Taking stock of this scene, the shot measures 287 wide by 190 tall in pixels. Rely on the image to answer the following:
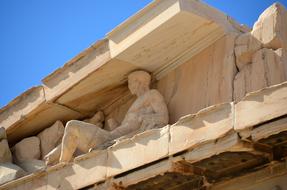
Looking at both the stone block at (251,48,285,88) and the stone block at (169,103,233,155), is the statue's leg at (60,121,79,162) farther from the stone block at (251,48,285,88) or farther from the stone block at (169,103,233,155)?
the stone block at (251,48,285,88)

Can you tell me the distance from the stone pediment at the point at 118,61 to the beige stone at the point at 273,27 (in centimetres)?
53

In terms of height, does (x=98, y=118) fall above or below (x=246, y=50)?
below

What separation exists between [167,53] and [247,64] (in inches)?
46.9

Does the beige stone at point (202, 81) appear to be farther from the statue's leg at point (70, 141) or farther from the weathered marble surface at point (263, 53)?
the statue's leg at point (70, 141)

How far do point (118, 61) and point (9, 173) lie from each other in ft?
6.52

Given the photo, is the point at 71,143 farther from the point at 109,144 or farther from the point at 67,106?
the point at 67,106

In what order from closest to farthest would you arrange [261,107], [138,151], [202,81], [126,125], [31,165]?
1. [261,107]
2. [138,151]
3. [202,81]
4. [126,125]
5. [31,165]

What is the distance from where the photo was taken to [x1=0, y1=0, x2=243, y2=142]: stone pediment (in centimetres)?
905

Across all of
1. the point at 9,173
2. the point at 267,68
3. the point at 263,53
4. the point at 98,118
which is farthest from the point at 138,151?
the point at 9,173

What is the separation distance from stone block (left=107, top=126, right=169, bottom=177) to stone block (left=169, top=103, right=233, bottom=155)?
127mm

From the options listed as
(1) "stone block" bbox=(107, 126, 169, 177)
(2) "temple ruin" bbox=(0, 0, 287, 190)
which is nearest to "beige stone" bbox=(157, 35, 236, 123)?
(2) "temple ruin" bbox=(0, 0, 287, 190)

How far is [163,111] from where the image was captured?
916 cm

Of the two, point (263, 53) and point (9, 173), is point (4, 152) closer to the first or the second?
point (9, 173)

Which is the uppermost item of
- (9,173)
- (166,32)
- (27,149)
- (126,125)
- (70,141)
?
(166,32)
